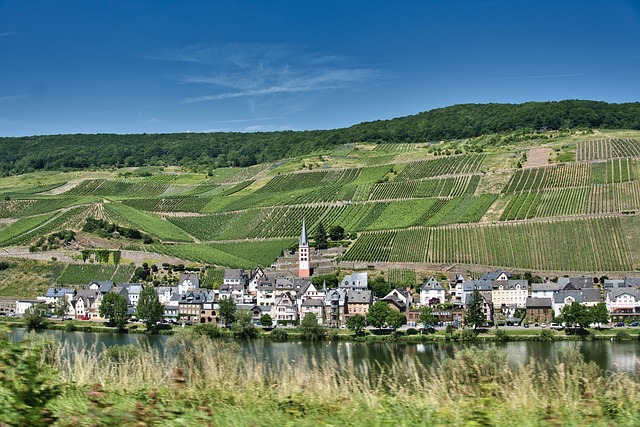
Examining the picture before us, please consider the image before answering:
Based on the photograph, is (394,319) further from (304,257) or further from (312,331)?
(304,257)

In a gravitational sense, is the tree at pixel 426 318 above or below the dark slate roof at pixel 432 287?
below

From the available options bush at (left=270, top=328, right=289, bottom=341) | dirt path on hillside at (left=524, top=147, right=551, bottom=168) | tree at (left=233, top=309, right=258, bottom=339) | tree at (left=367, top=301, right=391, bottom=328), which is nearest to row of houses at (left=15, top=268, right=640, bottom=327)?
tree at (left=367, top=301, right=391, bottom=328)

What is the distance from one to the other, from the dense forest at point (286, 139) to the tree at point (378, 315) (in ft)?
268

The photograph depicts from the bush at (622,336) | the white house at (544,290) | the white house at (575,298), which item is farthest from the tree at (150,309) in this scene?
the bush at (622,336)

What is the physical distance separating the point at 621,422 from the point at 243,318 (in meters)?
39.1

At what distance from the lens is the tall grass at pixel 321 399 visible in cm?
645

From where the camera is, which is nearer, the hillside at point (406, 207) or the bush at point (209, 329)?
the bush at point (209, 329)

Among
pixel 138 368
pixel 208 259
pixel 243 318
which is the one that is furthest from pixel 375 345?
pixel 138 368

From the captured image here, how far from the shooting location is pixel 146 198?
94.8 m

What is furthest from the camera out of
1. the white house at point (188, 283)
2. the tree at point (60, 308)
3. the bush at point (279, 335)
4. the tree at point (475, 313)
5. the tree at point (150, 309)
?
the white house at point (188, 283)

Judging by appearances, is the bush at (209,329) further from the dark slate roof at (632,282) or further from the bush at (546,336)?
the dark slate roof at (632,282)

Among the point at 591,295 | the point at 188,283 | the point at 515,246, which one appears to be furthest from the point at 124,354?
the point at 515,246

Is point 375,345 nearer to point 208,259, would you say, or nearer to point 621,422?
point 208,259

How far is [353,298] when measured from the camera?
50.1m
